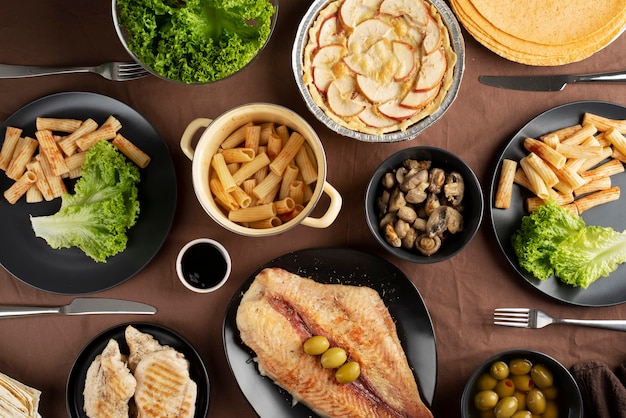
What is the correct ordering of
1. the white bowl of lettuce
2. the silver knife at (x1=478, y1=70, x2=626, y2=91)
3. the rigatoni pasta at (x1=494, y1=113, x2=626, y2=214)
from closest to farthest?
the white bowl of lettuce < the rigatoni pasta at (x1=494, y1=113, x2=626, y2=214) < the silver knife at (x1=478, y1=70, x2=626, y2=91)

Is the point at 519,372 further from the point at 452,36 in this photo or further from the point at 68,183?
the point at 68,183

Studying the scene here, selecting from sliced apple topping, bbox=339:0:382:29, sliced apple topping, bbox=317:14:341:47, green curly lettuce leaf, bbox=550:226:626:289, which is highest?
sliced apple topping, bbox=339:0:382:29

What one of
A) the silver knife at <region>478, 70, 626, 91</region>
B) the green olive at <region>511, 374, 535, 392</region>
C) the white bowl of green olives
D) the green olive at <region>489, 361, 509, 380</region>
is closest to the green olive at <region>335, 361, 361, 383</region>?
the white bowl of green olives

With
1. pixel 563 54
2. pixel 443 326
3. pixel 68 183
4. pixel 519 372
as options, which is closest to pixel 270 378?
pixel 443 326

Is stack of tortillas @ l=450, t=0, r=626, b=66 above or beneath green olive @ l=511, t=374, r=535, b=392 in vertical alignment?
above

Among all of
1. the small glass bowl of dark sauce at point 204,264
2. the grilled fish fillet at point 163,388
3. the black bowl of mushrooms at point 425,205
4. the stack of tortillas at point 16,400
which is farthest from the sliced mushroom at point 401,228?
the stack of tortillas at point 16,400

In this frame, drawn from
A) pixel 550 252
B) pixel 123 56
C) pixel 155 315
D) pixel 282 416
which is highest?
pixel 123 56

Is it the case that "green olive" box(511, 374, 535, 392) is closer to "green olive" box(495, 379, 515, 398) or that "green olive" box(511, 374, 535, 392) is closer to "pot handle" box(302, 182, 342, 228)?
"green olive" box(495, 379, 515, 398)

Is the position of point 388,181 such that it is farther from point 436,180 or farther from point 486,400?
point 486,400
